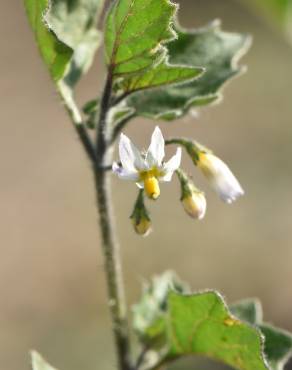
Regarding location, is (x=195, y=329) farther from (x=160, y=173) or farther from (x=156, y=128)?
(x=156, y=128)

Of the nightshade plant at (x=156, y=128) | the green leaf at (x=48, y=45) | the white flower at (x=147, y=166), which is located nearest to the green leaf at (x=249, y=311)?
the nightshade plant at (x=156, y=128)

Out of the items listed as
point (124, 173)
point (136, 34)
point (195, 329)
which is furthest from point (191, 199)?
point (136, 34)

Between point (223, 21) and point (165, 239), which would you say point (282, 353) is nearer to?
point (165, 239)

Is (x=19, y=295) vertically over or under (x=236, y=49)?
under

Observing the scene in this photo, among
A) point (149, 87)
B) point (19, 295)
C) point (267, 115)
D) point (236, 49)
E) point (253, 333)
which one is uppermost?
point (149, 87)

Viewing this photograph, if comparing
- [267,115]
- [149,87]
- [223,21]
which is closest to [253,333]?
[149,87]

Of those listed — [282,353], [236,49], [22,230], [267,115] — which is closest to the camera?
[282,353]

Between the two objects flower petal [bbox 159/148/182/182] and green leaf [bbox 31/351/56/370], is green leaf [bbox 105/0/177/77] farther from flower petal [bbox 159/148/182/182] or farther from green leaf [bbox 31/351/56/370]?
green leaf [bbox 31/351/56/370]
